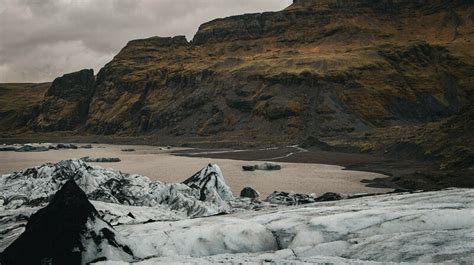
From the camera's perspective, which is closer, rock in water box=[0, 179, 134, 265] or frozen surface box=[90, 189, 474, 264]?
frozen surface box=[90, 189, 474, 264]

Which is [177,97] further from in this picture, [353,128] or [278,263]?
[278,263]

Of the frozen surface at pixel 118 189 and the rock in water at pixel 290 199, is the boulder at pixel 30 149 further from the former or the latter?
the rock in water at pixel 290 199

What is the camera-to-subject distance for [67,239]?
12.0 metres

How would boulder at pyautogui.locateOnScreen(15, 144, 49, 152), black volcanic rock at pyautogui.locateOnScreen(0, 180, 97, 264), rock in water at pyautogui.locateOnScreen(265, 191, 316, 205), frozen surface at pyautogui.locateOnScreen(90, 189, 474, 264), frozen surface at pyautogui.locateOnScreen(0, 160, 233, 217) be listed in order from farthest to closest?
boulder at pyautogui.locateOnScreen(15, 144, 49, 152), rock in water at pyautogui.locateOnScreen(265, 191, 316, 205), frozen surface at pyautogui.locateOnScreen(0, 160, 233, 217), black volcanic rock at pyautogui.locateOnScreen(0, 180, 97, 264), frozen surface at pyautogui.locateOnScreen(90, 189, 474, 264)

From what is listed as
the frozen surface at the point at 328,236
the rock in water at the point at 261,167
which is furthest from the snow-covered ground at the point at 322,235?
the rock in water at the point at 261,167

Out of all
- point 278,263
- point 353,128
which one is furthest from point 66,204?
point 353,128

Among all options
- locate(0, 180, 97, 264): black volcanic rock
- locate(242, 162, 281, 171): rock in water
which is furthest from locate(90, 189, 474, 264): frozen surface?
locate(242, 162, 281, 171): rock in water

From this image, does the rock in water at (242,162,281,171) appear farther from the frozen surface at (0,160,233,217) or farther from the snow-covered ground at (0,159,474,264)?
the snow-covered ground at (0,159,474,264)

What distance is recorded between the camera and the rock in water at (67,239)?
38.5 ft

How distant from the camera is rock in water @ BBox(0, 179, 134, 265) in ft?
38.5

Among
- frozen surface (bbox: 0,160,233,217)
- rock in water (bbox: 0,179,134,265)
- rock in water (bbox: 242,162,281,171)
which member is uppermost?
rock in water (bbox: 0,179,134,265)

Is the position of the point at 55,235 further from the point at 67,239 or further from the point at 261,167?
the point at 261,167

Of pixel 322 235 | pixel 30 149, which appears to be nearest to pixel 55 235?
pixel 322 235

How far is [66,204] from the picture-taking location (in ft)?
41.8
